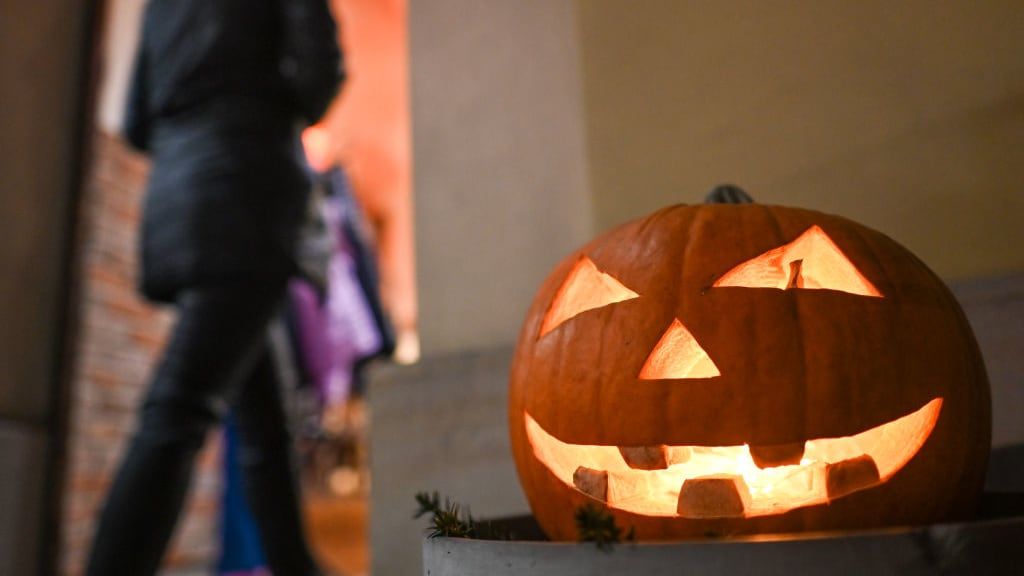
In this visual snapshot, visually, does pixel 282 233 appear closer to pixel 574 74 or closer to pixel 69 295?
pixel 574 74

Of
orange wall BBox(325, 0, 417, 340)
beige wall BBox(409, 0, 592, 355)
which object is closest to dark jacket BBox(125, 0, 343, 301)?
beige wall BBox(409, 0, 592, 355)

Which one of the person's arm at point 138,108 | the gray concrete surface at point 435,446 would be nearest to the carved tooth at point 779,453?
the gray concrete surface at point 435,446

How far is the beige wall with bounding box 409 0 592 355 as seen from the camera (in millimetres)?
1312

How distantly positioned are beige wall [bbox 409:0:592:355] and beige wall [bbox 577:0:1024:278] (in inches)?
2.8

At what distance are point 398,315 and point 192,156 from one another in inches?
190

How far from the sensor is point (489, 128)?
1.40 metres

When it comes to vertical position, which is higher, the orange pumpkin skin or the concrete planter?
the orange pumpkin skin

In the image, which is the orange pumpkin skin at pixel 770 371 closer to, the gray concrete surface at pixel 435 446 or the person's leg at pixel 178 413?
the gray concrete surface at pixel 435 446

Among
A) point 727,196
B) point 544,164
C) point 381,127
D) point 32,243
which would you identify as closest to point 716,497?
point 727,196

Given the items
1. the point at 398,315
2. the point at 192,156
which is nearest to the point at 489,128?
the point at 192,156

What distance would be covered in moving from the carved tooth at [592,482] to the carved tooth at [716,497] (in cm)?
7

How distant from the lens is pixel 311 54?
1357mm

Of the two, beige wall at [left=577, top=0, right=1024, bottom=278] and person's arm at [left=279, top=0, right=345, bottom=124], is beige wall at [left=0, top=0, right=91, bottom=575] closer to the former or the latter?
person's arm at [left=279, top=0, right=345, bottom=124]

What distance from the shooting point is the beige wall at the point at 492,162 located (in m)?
1.31
